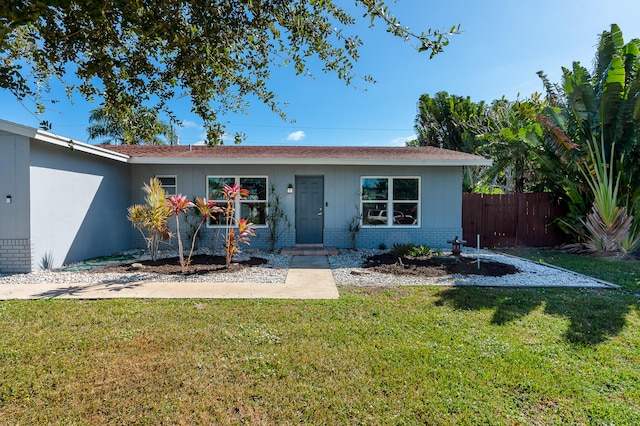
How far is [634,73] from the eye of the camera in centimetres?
854

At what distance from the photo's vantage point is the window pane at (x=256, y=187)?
32.8 feet

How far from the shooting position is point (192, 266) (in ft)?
23.9

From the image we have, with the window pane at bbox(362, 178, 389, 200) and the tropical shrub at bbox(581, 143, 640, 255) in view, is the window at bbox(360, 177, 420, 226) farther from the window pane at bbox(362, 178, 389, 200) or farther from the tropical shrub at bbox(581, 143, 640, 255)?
the tropical shrub at bbox(581, 143, 640, 255)

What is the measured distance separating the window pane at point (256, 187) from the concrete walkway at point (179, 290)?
4411 mm

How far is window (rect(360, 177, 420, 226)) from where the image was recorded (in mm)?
10039

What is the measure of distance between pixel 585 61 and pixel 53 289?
14950 millimetres

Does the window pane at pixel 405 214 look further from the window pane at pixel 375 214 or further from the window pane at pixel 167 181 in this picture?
the window pane at pixel 167 181

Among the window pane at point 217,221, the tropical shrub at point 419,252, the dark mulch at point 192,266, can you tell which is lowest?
the dark mulch at point 192,266

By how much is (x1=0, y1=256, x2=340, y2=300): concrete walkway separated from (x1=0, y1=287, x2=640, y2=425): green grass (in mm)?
369

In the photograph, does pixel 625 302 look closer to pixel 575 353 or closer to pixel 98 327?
pixel 575 353

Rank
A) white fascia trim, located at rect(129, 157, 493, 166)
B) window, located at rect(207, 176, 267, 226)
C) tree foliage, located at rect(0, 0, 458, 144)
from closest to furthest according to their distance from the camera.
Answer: tree foliage, located at rect(0, 0, 458, 144)
white fascia trim, located at rect(129, 157, 493, 166)
window, located at rect(207, 176, 267, 226)

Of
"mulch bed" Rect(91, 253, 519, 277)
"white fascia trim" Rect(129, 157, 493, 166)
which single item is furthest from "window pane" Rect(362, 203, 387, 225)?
"mulch bed" Rect(91, 253, 519, 277)

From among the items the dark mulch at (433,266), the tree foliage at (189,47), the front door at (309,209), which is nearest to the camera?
the tree foliage at (189,47)

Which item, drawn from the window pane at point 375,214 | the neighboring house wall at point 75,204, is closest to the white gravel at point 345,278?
the neighboring house wall at point 75,204
